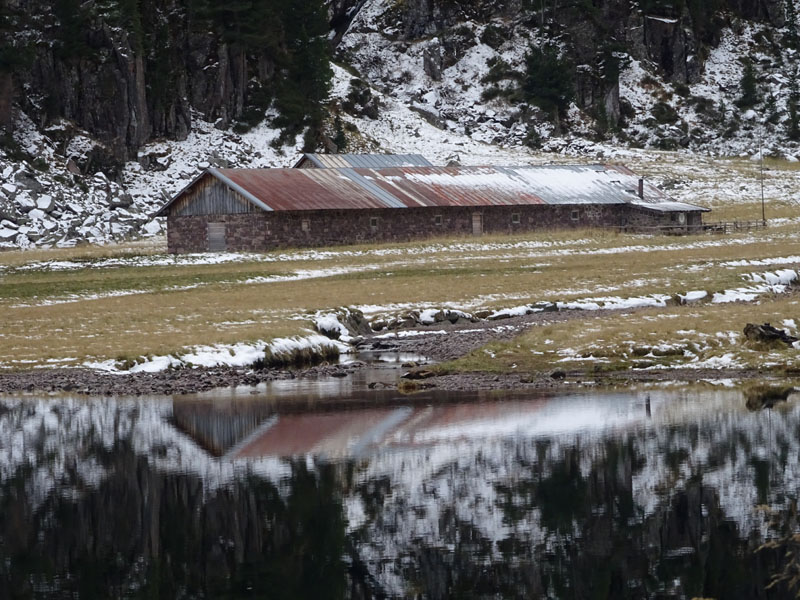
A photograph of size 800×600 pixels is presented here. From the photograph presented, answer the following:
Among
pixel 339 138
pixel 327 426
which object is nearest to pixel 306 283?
pixel 327 426

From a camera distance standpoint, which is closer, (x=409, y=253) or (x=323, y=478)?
(x=323, y=478)

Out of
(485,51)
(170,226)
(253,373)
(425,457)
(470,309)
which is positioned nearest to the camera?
(425,457)

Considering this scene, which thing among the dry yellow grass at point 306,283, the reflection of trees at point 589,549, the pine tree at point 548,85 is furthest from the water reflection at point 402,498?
the pine tree at point 548,85

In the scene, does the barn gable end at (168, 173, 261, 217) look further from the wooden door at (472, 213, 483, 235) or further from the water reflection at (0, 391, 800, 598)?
the water reflection at (0, 391, 800, 598)

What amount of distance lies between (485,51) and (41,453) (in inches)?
4775

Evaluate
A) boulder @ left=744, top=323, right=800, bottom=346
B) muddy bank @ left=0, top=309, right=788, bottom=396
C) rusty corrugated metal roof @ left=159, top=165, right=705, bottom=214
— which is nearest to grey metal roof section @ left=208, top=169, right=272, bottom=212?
rusty corrugated metal roof @ left=159, top=165, right=705, bottom=214

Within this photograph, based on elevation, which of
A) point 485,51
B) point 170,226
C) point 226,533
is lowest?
point 226,533

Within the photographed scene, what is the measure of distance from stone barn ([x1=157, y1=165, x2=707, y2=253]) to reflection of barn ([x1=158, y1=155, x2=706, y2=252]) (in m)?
0.06

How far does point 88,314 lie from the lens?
1630 inches

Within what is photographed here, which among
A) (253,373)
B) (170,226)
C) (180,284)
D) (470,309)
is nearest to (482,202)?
(170,226)

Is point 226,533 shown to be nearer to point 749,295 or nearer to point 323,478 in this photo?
point 323,478

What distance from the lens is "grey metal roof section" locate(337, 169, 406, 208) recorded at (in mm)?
75938

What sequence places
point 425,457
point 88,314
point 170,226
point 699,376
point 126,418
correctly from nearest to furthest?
point 425,457
point 126,418
point 699,376
point 88,314
point 170,226

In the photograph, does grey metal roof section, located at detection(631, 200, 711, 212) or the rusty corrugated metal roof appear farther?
grey metal roof section, located at detection(631, 200, 711, 212)
